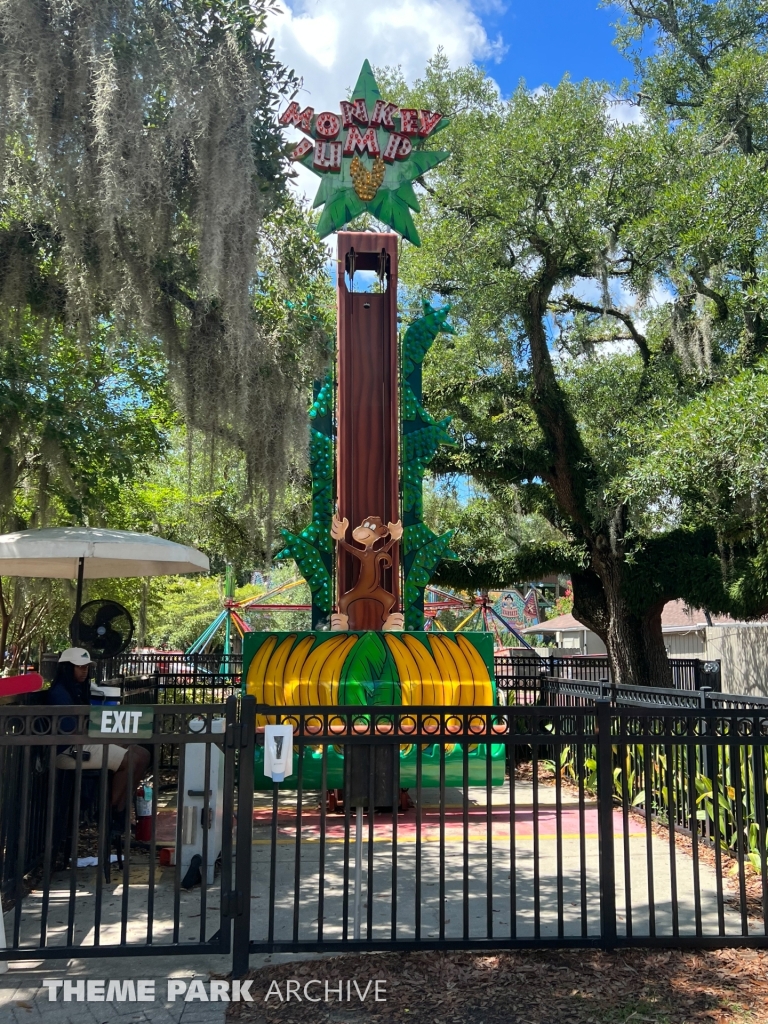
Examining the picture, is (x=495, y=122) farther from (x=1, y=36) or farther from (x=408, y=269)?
(x=1, y=36)

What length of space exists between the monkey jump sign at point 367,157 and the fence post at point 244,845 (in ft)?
31.5

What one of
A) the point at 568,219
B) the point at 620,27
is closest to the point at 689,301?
the point at 568,219

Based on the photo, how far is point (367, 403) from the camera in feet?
40.6

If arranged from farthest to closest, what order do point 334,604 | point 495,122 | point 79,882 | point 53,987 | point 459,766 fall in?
point 495,122
point 334,604
point 459,766
point 79,882
point 53,987

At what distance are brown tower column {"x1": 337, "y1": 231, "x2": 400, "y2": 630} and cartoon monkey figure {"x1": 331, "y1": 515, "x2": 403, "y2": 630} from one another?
0.33ft

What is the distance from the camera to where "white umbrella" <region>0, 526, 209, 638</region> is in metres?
6.39

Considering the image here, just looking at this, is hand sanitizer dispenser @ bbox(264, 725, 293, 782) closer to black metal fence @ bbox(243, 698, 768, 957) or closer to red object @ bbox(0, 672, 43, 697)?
black metal fence @ bbox(243, 698, 768, 957)

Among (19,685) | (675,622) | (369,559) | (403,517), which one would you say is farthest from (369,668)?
(675,622)

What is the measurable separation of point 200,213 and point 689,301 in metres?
10.1

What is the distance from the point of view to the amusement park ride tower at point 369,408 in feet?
39.0

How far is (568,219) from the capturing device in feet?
45.1

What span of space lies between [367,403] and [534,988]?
9185mm

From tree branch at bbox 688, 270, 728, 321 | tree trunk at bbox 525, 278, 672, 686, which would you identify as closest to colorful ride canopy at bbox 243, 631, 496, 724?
tree trunk at bbox 525, 278, 672, 686

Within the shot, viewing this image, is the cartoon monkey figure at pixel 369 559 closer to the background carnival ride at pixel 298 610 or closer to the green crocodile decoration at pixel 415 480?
the green crocodile decoration at pixel 415 480
